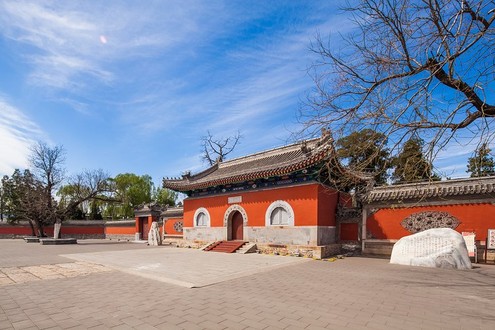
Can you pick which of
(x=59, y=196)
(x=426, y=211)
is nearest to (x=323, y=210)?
(x=426, y=211)

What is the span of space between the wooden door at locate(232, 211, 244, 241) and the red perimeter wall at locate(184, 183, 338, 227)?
0.65 metres

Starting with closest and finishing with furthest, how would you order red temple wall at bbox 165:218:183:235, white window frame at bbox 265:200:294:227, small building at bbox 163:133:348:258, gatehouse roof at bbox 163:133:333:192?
gatehouse roof at bbox 163:133:333:192 → small building at bbox 163:133:348:258 → white window frame at bbox 265:200:294:227 → red temple wall at bbox 165:218:183:235

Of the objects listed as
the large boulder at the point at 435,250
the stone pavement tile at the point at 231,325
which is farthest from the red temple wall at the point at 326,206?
the stone pavement tile at the point at 231,325

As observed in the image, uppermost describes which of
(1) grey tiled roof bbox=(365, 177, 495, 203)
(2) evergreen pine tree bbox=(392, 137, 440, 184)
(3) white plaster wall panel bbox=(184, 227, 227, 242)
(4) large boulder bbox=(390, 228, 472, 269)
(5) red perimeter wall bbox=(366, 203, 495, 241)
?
(2) evergreen pine tree bbox=(392, 137, 440, 184)

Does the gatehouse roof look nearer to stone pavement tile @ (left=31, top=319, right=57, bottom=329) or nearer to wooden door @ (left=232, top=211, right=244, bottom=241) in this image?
wooden door @ (left=232, top=211, right=244, bottom=241)

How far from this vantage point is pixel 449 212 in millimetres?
11023

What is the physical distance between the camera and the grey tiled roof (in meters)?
10.4

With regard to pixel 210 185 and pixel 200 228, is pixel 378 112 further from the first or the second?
pixel 200 228

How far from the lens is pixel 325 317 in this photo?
13.7 ft

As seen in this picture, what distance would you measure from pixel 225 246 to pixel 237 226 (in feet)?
4.37

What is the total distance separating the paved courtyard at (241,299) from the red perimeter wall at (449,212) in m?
3.10

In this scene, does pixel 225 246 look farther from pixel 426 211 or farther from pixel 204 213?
pixel 426 211

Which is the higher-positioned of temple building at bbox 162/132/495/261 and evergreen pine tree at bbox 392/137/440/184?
evergreen pine tree at bbox 392/137/440/184

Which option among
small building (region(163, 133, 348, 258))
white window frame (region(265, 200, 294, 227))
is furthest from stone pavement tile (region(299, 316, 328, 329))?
white window frame (region(265, 200, 294, 227))
